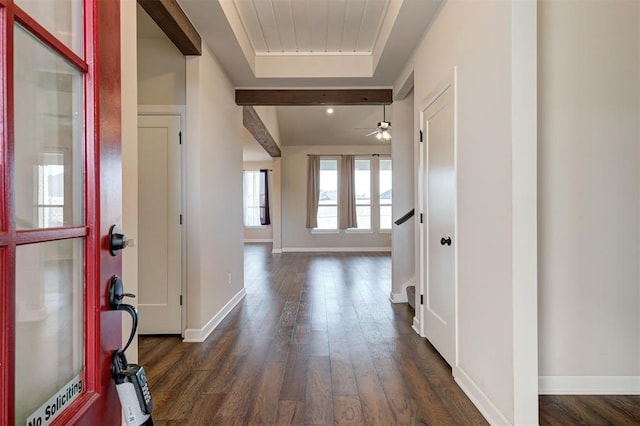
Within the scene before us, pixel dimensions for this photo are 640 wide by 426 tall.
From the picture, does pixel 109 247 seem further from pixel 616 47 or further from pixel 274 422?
pixel 616 47

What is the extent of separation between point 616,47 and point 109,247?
269 centimetres

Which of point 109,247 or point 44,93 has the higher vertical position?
point 44,93

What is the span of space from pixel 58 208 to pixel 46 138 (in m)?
0.13

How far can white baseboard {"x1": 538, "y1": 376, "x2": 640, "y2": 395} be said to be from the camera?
206cm

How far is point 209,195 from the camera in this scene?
3.23m

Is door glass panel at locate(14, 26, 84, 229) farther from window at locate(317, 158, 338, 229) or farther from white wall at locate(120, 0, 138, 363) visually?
window at locate(317, 158, 338, 229)

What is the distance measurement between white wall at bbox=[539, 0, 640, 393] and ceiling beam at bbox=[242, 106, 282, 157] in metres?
3.74

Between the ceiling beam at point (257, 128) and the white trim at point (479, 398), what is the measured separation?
4028mm

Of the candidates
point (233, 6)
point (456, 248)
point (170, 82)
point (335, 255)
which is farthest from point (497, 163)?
point (335, 255)

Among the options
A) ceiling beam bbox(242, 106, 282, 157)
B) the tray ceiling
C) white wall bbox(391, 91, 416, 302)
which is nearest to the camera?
the tray ceiling

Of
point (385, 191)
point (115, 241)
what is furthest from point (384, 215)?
point (115, 241)

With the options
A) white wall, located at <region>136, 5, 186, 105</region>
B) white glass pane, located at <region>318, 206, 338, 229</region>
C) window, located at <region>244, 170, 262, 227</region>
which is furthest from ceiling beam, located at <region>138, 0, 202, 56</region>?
window, located at <region>244, 170, 262, 227</region>

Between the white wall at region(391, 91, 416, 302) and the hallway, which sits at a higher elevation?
the white wall at region(391, 91, 416, 302)

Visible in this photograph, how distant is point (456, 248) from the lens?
226 cm
